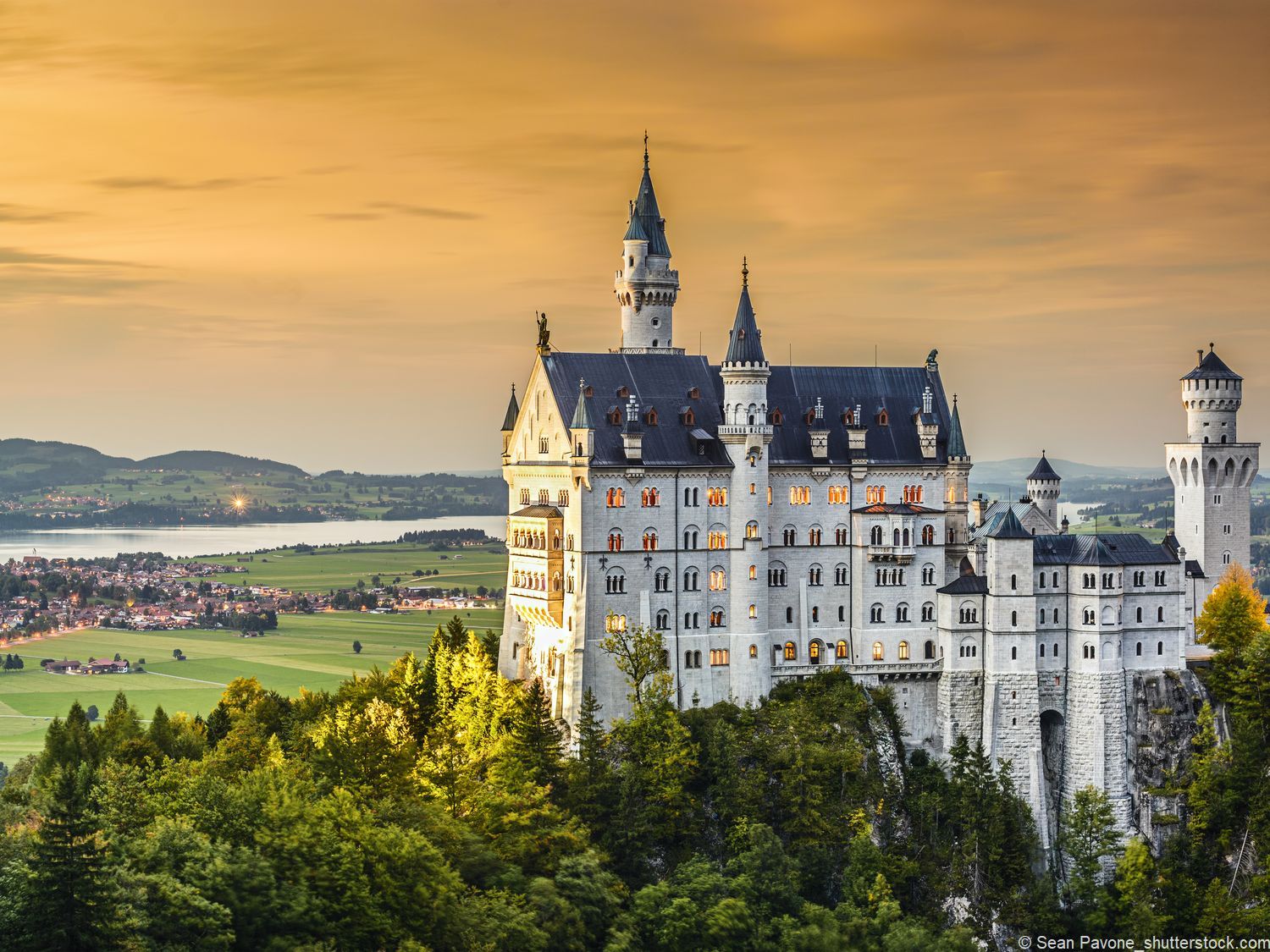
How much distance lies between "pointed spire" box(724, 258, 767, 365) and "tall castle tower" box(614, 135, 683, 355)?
1188 cm

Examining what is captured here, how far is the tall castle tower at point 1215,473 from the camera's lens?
12800 centimetres

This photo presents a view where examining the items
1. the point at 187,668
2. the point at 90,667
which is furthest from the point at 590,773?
the point at 90,667

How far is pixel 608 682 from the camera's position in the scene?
342 feet

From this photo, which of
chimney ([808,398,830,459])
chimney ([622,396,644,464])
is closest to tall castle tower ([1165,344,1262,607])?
chimney ([808,398,830,459])

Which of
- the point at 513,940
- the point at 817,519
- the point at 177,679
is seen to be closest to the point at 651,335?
the point at 817,519

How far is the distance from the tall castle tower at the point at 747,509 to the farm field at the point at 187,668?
44125 millimetres

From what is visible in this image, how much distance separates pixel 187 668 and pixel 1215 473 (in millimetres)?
106457

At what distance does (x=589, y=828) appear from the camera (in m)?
98.1

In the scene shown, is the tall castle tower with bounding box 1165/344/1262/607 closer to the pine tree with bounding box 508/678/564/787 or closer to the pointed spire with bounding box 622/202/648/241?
the pointed spire with bounding box 622/202/648/241

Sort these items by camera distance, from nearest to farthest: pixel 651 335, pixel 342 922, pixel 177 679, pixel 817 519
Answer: pixel 342 922, pixel 817 519, pixel 651 335, pixel 177 679

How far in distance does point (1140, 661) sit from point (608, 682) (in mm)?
36227

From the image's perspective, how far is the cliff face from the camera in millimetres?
111312

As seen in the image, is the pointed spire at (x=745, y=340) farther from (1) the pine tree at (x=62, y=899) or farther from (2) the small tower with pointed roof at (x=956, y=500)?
(1) the pine tree at (x=62, y=899)

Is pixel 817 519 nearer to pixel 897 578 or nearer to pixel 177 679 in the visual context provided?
pixel 897 578
